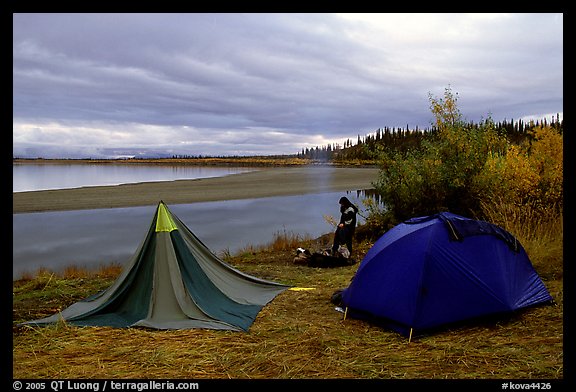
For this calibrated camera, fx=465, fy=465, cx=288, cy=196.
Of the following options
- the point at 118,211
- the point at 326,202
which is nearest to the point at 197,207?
the point at 118,211

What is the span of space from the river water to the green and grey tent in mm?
6877

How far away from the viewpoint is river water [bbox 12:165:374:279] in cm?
1595

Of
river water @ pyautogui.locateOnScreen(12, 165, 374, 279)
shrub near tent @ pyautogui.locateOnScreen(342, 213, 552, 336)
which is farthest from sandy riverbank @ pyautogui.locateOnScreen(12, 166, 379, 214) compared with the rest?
shrub near tent @ pyautogui.locateOnScreen(342, 213, 552, 336)

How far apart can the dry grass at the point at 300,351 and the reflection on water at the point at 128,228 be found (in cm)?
839

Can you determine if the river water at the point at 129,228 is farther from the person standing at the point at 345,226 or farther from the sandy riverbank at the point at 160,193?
the person standing at the point at 345,226

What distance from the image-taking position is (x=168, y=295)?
23.7 ft

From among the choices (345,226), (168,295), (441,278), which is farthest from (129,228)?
(441,278)

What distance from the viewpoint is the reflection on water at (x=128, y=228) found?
1602 cm

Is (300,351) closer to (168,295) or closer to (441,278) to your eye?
(441,278)

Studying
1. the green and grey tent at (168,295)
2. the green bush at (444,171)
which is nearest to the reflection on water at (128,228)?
the green bush at (444,171)

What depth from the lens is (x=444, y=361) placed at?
532cm

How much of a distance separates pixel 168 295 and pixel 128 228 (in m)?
14.5
